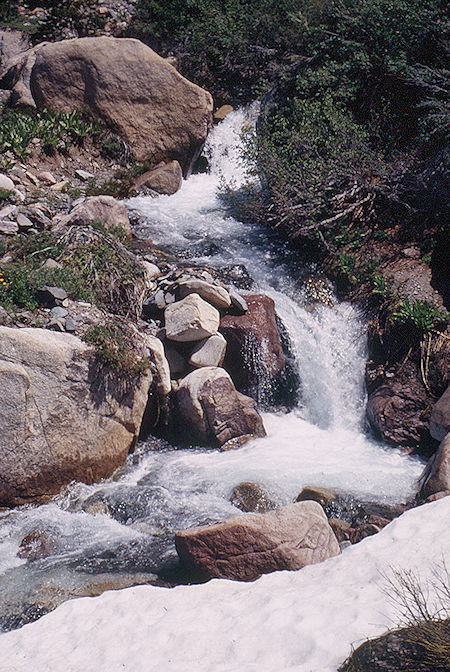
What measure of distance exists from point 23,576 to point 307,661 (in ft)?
8.31

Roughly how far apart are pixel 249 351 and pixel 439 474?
2840mm

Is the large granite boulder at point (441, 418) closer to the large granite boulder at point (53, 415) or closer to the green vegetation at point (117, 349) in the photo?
the green vegetation at point (117, 349)

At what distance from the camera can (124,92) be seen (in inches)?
444

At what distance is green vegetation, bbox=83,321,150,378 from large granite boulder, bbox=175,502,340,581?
6.88 feet

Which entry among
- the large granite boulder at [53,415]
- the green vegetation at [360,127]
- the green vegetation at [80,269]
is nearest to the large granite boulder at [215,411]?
the large granite boulder at [53,415]

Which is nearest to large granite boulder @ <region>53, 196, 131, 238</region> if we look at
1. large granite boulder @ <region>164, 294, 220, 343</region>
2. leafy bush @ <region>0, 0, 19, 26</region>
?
large granite boulder @ <region>164, 294, 220, 343</region>

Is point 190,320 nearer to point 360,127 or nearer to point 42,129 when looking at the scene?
point 360,127

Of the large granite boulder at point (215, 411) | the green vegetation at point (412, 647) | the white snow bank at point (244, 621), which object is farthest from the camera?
the large granite boulder at point (215, 411)

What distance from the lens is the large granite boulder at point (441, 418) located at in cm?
642

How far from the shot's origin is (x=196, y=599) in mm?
3764

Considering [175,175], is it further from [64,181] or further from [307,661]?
[307,661]

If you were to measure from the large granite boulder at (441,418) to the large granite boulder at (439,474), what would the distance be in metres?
0.82

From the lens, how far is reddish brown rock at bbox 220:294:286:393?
7.52 m

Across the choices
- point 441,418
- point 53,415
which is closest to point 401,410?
point 441,418
